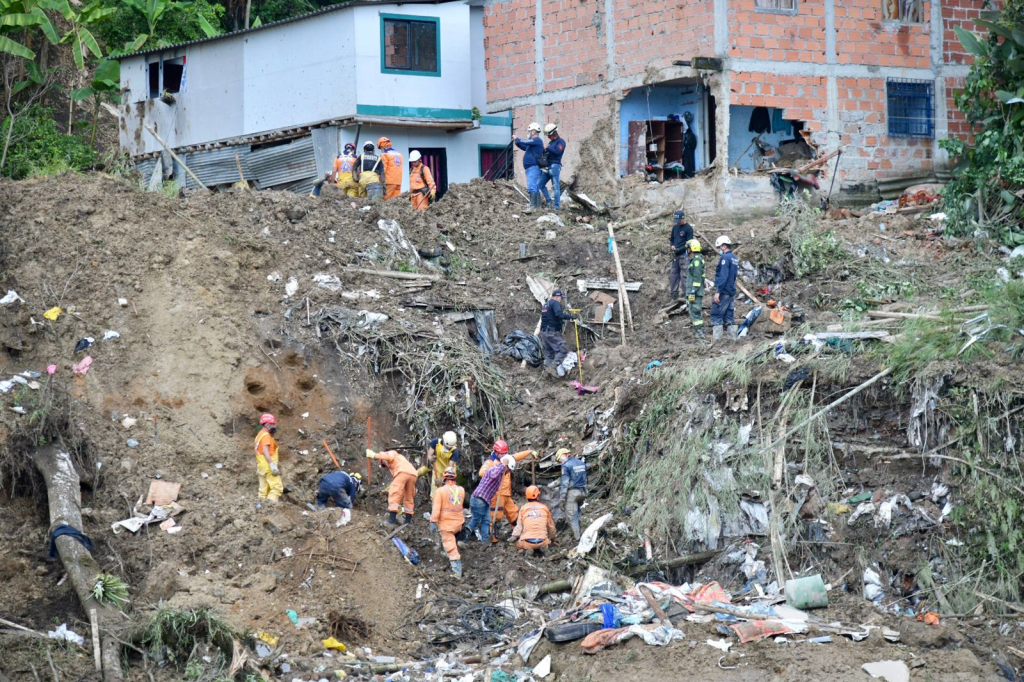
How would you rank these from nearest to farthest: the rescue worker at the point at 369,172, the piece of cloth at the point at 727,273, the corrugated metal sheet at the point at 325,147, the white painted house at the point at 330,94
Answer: the piece of cloth at the point at 727,273, the rescue worker at the point at 369,172, the white painted house at the point at 330,94, the corrugated metal sheet at the point at 325,147

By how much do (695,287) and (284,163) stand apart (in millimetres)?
10456

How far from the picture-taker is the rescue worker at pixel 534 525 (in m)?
14.0

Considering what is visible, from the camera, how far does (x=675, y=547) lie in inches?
527

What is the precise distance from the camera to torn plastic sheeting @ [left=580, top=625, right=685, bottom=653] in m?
11.7

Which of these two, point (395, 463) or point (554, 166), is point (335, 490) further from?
point (554, 166)

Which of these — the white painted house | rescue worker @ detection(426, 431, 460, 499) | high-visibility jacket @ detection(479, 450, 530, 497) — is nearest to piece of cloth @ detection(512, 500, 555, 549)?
high-visibility jacket @ detection(479, 450, 530, 497)

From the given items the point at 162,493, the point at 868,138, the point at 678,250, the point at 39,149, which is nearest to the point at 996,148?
the point at 868,138

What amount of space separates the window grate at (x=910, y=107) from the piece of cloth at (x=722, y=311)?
654 centimetres

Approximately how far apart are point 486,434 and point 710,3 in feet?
26.7

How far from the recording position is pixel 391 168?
1933 centimetres

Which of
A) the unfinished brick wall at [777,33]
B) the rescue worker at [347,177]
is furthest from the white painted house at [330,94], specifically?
the unfinished brick wall at [777,33]

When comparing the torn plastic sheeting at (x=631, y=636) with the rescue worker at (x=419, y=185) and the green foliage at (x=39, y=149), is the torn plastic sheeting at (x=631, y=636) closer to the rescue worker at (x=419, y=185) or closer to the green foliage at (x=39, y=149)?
the rescue worker at (x=419, y=185)

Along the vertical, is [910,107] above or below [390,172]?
above

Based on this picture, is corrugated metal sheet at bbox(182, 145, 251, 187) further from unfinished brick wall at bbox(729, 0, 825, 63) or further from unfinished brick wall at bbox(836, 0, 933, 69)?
unfinished brick wall at bbox(836, 0, 933, 69)
